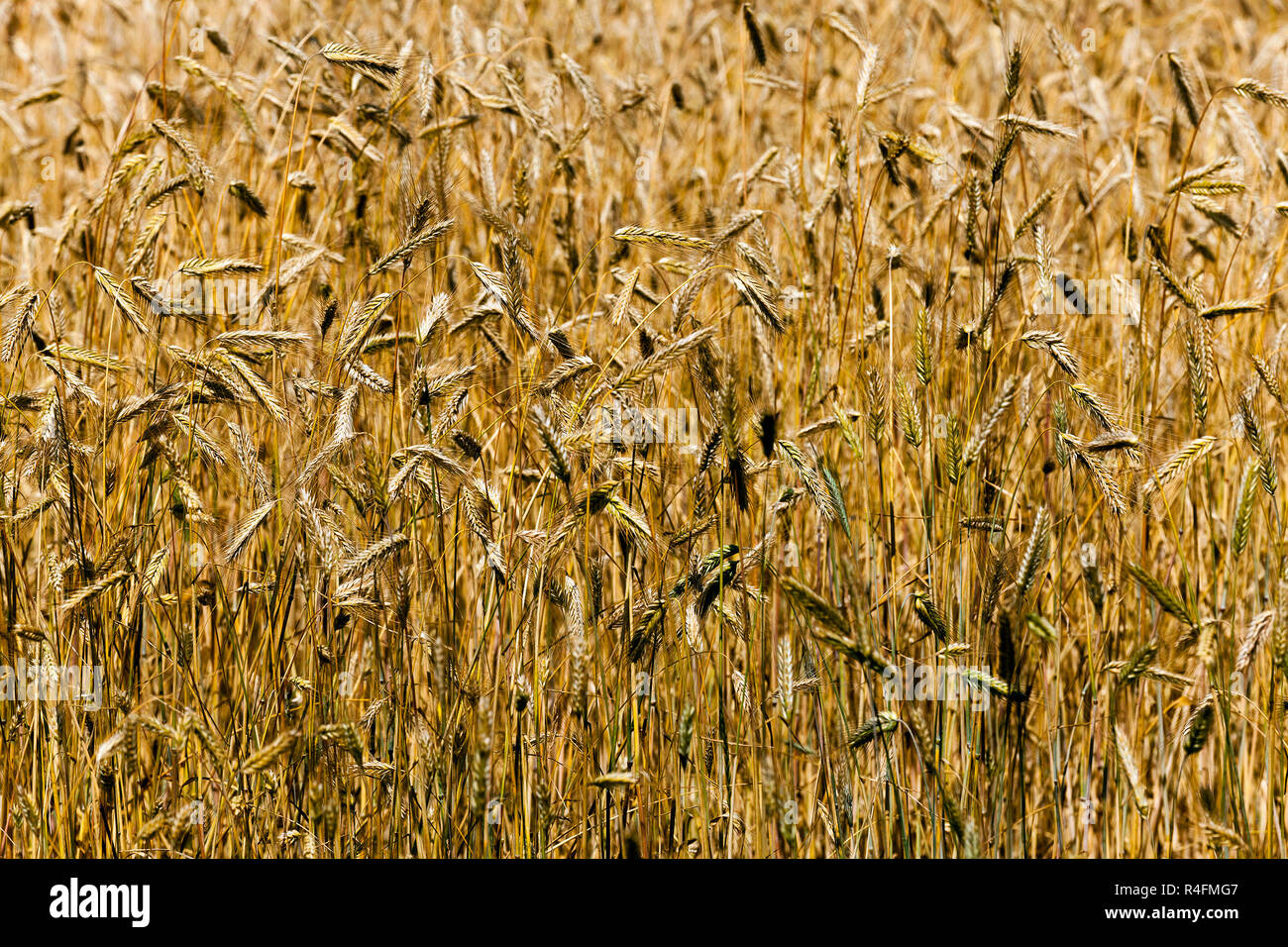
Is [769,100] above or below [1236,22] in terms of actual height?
below

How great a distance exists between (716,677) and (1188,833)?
1072 mm

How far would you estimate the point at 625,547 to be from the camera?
191 cm

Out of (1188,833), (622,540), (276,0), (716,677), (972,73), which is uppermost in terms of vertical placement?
(276,0)

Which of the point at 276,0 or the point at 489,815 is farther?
the point at 276,0

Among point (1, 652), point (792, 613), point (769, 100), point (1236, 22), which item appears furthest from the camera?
point (1236, 22)

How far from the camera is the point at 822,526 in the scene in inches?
82.4

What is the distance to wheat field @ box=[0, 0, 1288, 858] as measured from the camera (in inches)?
65.6

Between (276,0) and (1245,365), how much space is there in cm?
493

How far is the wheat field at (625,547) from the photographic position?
5.46 ft

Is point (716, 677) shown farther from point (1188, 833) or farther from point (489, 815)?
point (1188, 833)

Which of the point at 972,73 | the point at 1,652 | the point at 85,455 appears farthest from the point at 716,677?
the point at 972,73
